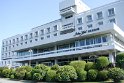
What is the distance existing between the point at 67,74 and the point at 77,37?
1229 cm

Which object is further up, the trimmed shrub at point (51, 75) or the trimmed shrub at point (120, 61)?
the trimmed shrub at point (120, 61)

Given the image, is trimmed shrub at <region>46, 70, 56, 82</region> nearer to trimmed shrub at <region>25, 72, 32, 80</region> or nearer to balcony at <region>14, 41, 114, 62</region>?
trimmed shrub at <region>25, 72, 32, 80</region>

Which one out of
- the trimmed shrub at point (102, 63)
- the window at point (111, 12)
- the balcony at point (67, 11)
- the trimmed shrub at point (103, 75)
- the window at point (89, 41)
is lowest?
the trimmed shrub at point (103, 75)

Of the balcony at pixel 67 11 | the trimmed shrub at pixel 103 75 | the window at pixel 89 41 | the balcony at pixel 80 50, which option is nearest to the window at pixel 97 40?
the window at pixel 89 41

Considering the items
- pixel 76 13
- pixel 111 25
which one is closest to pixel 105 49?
pixel 111 25

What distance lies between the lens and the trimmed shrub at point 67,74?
81.0ft

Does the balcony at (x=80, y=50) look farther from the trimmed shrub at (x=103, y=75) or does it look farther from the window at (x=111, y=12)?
the window at (x=111, y=12)

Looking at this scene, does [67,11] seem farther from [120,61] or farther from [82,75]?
[120,61]

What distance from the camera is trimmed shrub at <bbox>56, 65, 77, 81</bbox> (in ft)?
81.0

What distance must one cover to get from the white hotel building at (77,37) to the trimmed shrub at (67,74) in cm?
800

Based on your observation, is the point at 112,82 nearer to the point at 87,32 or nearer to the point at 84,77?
the point at 84,77

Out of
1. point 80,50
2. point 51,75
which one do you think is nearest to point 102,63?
point 51,75

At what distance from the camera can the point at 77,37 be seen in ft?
117

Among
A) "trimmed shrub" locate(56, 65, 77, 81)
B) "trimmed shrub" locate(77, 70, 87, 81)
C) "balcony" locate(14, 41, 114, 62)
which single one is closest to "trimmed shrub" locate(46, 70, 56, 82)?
"trimmed shrub" locate(56, 65, 77, 81)
